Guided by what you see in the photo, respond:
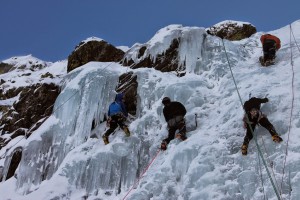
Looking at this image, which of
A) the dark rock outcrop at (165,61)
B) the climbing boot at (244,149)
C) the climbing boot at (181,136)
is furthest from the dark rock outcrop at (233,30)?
the climbing boot at (244,149)

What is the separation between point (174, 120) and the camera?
860 cm

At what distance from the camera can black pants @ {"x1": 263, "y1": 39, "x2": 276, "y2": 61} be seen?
9.88 metres

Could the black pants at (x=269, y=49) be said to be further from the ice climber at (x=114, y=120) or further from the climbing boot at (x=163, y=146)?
the ice climber at (x=114, y=120)

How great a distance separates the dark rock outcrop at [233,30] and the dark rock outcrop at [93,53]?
3908 millimetres

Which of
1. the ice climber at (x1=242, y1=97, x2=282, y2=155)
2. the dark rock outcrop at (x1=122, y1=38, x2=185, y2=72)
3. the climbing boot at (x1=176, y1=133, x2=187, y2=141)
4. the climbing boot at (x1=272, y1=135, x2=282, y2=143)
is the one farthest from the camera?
the dark rock outcrop at (x1=122, y1=38, x2=185, y2=72)

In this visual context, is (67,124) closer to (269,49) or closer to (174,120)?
(174,120)

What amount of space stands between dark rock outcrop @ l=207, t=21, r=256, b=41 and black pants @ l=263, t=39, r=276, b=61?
17.0ft

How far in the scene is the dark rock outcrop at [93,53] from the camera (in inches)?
565

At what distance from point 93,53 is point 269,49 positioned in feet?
21.7

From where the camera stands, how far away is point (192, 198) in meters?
6.91

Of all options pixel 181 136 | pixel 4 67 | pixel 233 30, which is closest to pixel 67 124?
pixel 181 136

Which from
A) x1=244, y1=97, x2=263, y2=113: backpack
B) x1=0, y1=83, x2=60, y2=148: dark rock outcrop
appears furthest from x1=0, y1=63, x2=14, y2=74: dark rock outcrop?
x1=244, y1=97, x2=263, y2=113: backpack

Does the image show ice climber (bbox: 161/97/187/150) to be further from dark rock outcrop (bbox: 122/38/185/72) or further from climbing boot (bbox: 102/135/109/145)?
dark rock outcrop (bbox: 122/38/185/72)

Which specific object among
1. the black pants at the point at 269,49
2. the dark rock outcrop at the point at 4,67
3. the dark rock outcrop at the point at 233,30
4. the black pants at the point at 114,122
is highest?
the dark rock outcrop at the point at 4,67
